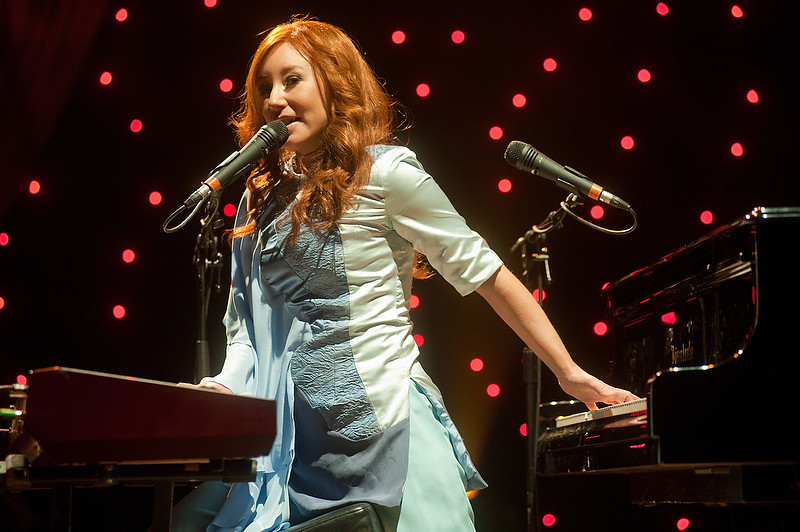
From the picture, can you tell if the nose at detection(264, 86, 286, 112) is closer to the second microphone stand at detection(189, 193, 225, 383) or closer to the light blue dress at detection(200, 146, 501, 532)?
the light blue dress at detection(200, 146, 501, 532)

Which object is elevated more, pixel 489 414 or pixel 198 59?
pixel 198 59

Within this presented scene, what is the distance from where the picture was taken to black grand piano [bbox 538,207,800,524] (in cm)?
140

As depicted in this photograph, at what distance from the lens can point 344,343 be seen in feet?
5.08

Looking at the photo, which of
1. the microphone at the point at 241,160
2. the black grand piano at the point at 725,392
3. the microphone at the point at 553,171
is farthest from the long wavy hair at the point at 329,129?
the black grand piano at the point at 725,392

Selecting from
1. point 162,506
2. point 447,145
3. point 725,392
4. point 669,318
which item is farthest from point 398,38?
point 162,506

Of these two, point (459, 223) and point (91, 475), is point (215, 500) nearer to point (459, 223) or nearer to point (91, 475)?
point (91, 475)

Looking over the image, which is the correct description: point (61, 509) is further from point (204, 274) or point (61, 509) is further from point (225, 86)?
point (225, 86)

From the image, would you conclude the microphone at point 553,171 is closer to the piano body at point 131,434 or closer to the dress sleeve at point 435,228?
the dress sleeve at point 435,228

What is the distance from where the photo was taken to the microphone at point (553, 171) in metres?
2.00

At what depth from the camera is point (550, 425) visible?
2125 mm

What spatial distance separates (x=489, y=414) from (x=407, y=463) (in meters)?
1.46

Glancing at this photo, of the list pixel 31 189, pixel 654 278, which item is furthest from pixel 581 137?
pixel 31 189

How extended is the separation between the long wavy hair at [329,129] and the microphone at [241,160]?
0.12 m

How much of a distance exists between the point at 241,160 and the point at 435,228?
1.33ft
